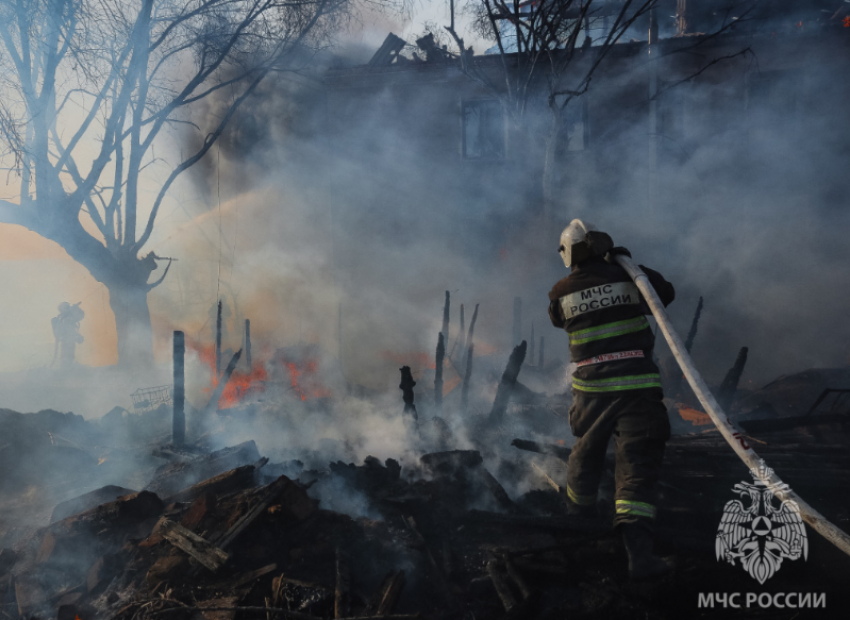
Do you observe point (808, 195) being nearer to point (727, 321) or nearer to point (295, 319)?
point (727, 321)

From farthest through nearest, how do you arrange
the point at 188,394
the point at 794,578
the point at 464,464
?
1. the point at 188,394
2. the point at 464,464
3. the point at 794,578

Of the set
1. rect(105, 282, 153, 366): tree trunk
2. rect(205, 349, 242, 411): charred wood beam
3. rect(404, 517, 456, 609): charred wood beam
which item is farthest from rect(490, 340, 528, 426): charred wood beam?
rect(105, 282, 153, 366): tree trunk

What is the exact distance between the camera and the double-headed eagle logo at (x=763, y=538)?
2.81 m

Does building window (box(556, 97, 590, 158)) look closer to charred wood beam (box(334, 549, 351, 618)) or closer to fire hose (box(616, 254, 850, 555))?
fire hose (box(616, 254, 850, 555))

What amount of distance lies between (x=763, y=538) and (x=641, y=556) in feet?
3.11

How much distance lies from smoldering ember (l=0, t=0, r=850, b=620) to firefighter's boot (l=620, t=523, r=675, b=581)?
0.07 ft

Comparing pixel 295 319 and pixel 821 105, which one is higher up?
pixel 821 105

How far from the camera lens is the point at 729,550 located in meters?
2.94

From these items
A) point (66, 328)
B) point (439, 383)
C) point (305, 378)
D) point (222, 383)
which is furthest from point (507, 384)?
point (66, 328)

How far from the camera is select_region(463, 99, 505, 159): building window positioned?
1270cm

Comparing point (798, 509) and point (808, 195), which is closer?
point (798, 509)

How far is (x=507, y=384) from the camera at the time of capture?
6.36m

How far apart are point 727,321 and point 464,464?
10500mm

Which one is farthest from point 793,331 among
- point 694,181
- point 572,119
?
point 572,119
